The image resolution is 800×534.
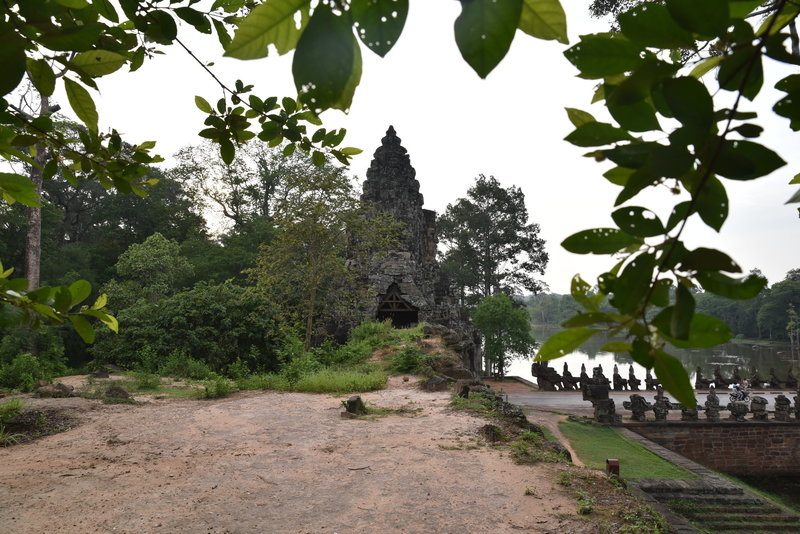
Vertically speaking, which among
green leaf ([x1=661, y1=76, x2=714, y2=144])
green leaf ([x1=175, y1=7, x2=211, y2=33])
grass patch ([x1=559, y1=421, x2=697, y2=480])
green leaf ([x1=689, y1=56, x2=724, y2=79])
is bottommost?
grass patch ([x1=559, y1=421, x2=697, y2=480])

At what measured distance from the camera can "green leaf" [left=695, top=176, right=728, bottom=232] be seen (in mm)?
491

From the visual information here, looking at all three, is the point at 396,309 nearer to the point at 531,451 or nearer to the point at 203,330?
the point at 203,330

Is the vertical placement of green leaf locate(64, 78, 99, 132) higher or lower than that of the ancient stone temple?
lower

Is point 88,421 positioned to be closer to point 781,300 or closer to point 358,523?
point 358,523

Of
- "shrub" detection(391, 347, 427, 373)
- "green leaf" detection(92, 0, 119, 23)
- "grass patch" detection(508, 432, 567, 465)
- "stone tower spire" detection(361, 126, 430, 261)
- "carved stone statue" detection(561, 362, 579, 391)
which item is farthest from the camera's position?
"stone tower spire" detection(361, 126, 430, 261)

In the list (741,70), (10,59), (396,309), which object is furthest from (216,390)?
(396,309)

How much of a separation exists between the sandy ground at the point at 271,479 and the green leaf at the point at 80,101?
11.3 feet

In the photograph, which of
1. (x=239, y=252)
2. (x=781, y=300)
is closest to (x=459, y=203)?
(x=239, y=252)

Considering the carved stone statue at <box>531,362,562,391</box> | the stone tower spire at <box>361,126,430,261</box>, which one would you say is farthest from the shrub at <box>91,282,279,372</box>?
the carved stone statue at <box>531,362,562,391</box>

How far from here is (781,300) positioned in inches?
1565

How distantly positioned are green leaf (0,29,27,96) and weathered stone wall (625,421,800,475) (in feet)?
52.5

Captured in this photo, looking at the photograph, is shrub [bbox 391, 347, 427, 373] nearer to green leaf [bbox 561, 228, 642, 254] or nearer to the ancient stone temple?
the ancient stone temple

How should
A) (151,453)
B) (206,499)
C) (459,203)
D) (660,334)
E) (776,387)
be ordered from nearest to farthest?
(660,334) → (206,499) → (151,453) → (776,387) → (459,203)

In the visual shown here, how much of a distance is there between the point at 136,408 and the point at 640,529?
7180 millimetres
